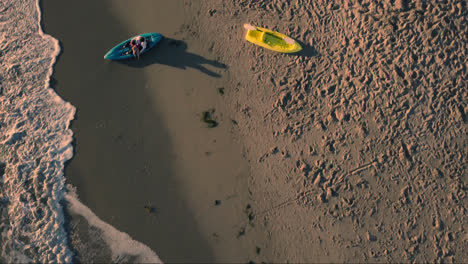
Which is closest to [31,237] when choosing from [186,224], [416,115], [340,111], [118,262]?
[118,262]

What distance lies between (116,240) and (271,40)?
23.7 ft

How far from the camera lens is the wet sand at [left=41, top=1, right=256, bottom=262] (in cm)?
898

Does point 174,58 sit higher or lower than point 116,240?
higher

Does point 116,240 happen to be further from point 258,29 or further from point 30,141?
point 258,29

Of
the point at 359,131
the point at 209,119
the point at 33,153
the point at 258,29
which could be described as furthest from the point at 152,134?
the point at 359,131

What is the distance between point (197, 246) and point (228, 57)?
18.0 feet

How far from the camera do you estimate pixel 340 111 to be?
354 inches

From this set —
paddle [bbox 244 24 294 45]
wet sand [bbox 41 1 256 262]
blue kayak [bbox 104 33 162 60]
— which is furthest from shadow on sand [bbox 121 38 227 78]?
paddle [bbox 244 24 294 45]

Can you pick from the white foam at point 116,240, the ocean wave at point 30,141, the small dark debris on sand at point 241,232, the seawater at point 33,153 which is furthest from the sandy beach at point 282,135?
the ocean wave at point 30,141

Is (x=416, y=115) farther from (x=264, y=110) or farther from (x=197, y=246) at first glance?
(x=197, y=246)

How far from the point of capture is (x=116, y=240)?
900 cm

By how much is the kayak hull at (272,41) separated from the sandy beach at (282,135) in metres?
0.21

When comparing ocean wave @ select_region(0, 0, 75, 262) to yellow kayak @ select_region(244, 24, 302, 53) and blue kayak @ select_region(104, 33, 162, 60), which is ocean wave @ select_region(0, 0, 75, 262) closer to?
blue kayak @ select_region(104, 33, 162, 60)

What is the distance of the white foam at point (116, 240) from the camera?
8906 millimetres
